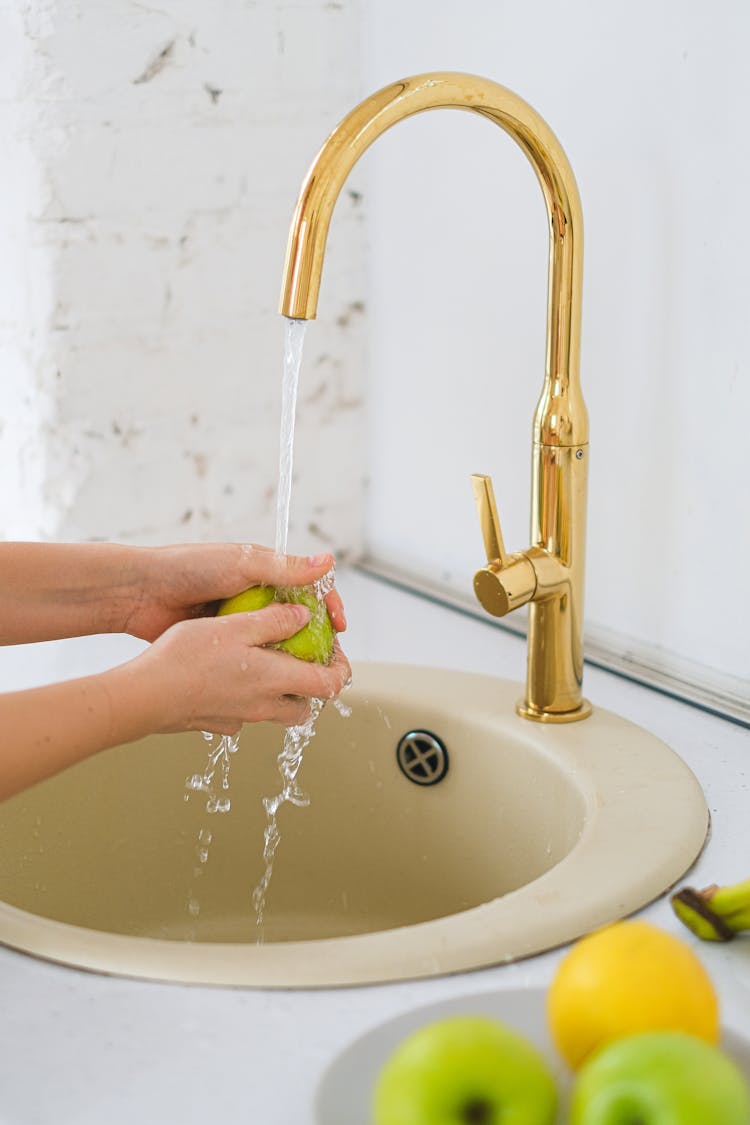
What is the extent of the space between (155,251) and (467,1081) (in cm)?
109

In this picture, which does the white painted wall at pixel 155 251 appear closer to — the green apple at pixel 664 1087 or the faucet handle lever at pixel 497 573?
the faucet handle lever at pixel 497 573

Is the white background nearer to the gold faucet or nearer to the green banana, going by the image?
the gold faucet

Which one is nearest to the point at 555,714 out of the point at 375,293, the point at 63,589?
the point at 63,589

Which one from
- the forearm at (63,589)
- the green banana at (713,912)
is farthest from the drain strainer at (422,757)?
the green banana at (713,912)

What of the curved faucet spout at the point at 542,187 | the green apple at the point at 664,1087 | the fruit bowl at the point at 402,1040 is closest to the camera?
the green apple at the point at 664,1087

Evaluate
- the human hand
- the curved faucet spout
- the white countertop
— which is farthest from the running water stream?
the white countertop

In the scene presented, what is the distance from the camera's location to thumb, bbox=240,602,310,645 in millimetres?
856

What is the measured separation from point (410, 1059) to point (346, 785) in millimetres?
655

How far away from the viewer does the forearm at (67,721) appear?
27.5 inches

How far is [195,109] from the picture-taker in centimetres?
138

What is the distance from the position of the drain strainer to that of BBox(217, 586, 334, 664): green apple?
18cm

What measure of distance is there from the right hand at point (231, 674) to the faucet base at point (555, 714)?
0.62ft

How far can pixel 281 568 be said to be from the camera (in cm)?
94

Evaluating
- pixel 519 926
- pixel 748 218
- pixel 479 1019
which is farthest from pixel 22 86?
pixel 479 1019
